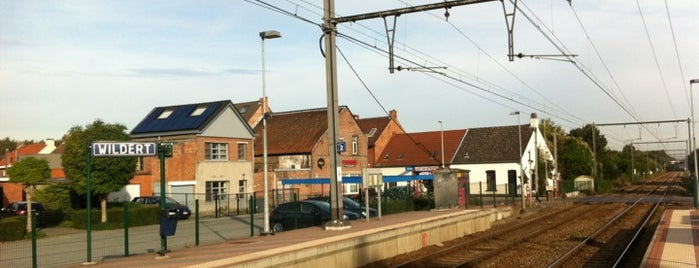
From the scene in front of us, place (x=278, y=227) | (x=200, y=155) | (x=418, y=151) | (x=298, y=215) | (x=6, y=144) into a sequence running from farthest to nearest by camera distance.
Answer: (x=6, y=144) < (x=418, y=151) < (x=200, y=155) < (x=298, y=215) < (x=278, y=227)

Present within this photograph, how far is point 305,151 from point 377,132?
905 inches

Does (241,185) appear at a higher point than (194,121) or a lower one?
lower

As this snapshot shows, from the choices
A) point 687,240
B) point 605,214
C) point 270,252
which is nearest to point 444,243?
point 687,240

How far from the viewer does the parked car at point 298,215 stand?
2607 centimetres

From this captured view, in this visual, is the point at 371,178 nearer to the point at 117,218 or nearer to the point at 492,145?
the point at 117,218

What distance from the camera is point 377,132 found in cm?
7569

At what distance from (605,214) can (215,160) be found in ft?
80.6

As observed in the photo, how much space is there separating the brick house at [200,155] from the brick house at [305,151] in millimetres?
3108

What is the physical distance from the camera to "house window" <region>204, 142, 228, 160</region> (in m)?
45.3

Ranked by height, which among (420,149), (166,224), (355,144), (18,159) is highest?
(355,144)

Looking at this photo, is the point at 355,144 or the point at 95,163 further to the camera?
the point at 355,144

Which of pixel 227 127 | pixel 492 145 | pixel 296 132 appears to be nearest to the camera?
pixel 227 127

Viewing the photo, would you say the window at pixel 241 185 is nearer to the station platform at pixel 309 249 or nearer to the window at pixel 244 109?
the station platform at pixel 309 249

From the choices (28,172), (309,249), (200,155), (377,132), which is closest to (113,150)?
(309,249)
